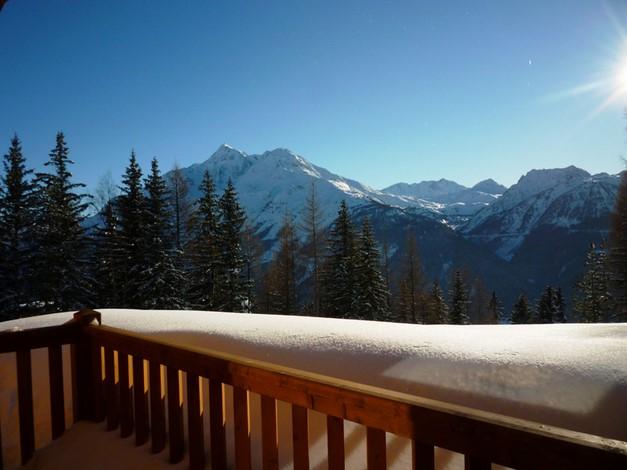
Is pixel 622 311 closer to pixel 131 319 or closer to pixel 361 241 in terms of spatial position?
pixel 361 241

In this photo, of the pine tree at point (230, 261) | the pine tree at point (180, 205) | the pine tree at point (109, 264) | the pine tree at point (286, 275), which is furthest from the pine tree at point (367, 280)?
the pine tree at point (109, 264)

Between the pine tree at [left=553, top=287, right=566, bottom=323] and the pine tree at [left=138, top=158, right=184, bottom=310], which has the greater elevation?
the pine tree at [left=138, top=158, right=184, bottom=310]

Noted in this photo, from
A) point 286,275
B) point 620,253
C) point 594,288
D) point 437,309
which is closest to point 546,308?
point 594,288

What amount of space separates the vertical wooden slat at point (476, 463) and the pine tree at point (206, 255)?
75.4 feet

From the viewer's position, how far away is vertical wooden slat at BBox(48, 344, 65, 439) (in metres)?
3.11

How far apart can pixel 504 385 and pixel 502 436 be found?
124 cm

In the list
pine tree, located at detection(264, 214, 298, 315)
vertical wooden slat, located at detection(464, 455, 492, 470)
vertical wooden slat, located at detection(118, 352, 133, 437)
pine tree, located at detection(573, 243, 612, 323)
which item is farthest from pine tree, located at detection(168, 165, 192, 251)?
pine tree, located at detection(573, 243, 612, 323)

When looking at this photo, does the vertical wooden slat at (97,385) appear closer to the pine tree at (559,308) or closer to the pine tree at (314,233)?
the pine tree at (314,233)

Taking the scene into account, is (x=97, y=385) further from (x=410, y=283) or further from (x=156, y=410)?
(x=410, y=283)

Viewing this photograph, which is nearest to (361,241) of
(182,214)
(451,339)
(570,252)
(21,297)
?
(182,214)

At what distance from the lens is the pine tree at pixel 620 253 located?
1878cm

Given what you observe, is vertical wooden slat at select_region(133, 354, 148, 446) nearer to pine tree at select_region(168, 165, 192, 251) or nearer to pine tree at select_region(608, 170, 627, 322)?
pine tree at select_region(608, 170, 627, 322)

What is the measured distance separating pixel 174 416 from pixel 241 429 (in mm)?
696

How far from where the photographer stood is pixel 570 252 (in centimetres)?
16038
